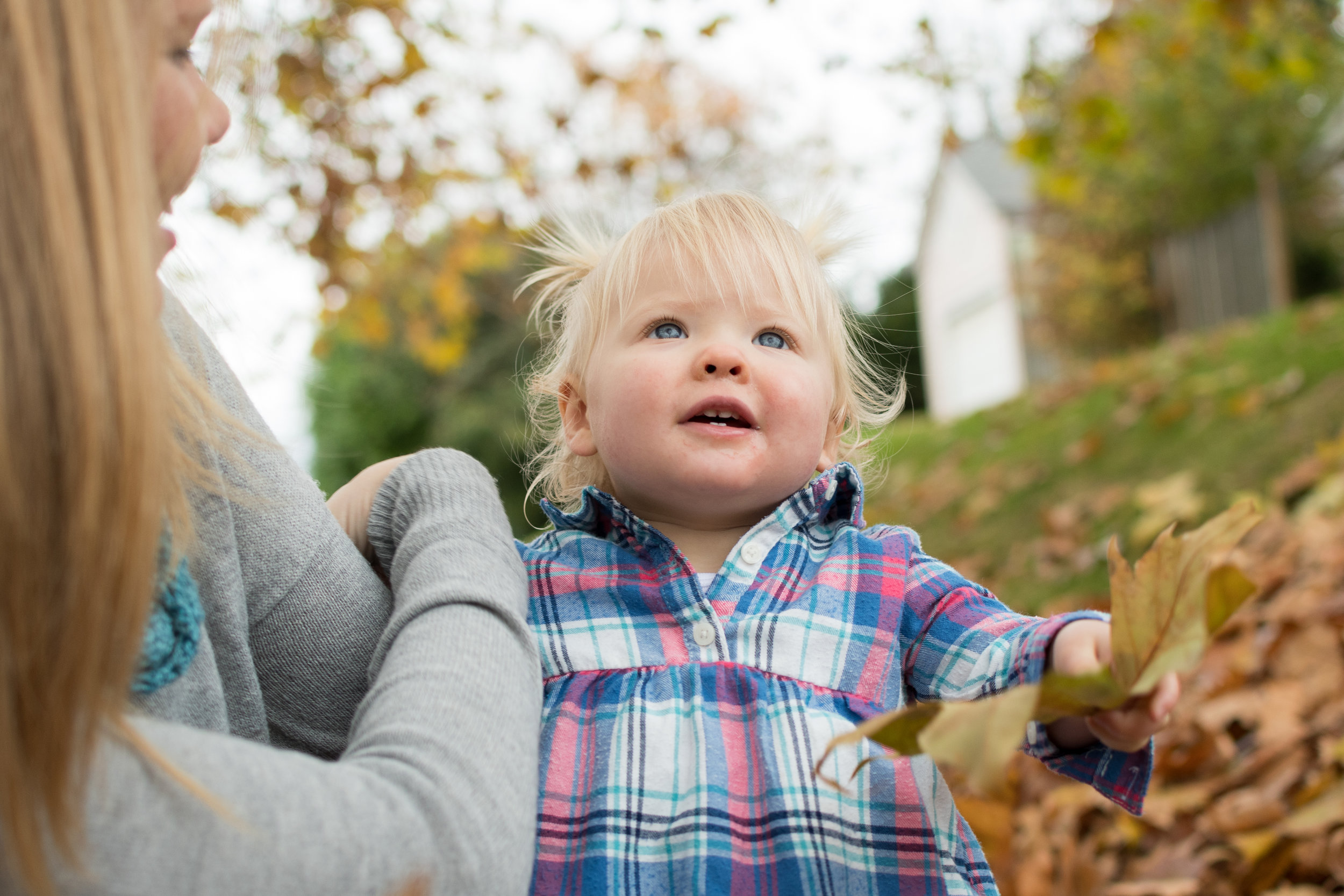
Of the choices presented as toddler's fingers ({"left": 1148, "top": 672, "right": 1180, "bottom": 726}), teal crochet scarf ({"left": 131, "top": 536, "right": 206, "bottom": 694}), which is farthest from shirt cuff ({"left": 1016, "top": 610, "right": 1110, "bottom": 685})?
teal crochet scarf ({"left": 131, "top": 536, "right": 206, "bottom": 694})

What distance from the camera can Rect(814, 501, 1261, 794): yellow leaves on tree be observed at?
0.79 meters

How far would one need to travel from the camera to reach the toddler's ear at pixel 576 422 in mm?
1590

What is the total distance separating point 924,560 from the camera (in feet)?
4.56

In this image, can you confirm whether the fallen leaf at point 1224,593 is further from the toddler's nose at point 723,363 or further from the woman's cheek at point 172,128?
the woman's cheek at point 172,128

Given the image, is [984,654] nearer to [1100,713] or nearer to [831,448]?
[1100,713]

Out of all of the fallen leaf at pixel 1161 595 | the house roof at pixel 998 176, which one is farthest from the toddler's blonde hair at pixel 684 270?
the house roof at pixel 998 176

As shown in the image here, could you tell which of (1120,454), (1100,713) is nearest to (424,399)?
(1120,454)

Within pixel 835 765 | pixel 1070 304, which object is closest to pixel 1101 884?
pixel 835 765

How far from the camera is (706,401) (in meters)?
1.34

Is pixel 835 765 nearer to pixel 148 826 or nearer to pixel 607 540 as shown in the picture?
pixel 607 540

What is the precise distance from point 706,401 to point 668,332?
146 millimetres

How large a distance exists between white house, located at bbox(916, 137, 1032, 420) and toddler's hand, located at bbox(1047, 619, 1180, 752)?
17112 mm

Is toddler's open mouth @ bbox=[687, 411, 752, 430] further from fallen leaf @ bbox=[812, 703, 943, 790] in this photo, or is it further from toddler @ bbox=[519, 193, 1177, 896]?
fallen leaf @ bbox=[812, 703, 943, 790]

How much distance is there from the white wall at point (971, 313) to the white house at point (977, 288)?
0.06ft
